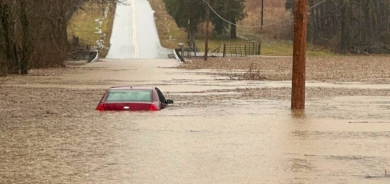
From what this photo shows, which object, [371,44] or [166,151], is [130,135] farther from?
[371,44]

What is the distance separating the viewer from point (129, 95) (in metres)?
24.2

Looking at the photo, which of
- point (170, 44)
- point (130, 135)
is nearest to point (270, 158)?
point (130, 135)

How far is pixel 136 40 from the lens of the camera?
101m

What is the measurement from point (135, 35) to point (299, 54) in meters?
77.5

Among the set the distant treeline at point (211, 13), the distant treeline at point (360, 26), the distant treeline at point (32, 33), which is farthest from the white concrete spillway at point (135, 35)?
the distant treeline at point (360, 26)

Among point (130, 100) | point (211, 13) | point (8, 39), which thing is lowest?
point (211, 13)

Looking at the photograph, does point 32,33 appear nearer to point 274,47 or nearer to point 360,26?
point 274,47

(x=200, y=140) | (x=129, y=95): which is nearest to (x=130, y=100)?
(x=129, y=95)

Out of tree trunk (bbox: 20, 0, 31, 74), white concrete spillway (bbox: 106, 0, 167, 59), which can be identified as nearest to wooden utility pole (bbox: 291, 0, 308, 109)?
tree trunk (bbox: 20, 0, 31, 74)

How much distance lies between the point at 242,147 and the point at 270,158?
5.48 feet

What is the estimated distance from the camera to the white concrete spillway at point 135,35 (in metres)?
88.6

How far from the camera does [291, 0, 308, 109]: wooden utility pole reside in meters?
27.5

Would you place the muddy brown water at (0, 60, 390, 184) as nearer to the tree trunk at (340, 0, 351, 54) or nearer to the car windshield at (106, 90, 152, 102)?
the car windshield at (106, 90, 152, 102)

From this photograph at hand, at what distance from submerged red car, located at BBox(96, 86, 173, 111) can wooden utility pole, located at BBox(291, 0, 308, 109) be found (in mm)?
5090
